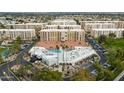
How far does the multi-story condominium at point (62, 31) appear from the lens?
2.78 m

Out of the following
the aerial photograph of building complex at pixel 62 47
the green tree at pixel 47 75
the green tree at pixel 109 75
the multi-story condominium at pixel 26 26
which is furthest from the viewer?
the multi-story condominium at pixel 26 26

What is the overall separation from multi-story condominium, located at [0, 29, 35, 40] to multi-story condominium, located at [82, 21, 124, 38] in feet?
1.94

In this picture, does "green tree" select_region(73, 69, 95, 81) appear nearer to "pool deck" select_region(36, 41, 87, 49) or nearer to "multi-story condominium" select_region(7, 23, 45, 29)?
"pool deck" select_region(36, 41, 87, 49)

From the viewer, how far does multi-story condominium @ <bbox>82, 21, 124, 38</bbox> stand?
284 cm

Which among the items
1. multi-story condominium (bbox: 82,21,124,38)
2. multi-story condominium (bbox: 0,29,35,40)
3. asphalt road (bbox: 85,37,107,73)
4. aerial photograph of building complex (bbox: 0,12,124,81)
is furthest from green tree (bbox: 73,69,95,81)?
multi-story condominium (bbox: 0,29,35,40)

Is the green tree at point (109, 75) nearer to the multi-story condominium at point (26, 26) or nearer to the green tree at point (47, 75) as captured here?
the green tree at point (47, 75)

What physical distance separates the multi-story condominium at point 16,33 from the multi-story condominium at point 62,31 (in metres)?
0.13

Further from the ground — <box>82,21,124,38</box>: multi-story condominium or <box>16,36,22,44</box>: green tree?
<box>82,21,124,38</box>: multi-story condominium

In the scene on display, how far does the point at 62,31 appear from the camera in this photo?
9.10ft

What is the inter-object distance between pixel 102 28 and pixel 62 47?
0.48 meters

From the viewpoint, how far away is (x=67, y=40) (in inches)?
112

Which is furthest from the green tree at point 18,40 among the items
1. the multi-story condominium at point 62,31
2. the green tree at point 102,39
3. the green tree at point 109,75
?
the green tree at point 109,75

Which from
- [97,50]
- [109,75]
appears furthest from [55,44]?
[109,75]

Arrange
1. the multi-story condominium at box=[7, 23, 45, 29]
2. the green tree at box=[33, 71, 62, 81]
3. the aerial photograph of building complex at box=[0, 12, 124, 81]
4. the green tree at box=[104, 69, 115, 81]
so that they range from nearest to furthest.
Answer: the green tree at box=[33, 71, 62, 81]
the green tree at box=[104, 69, 115, 81]
the aerial photograph of building complex at box=[0, 12, 124, 81]
the multi-story condominium at box=[7, 23, 45, 29]
